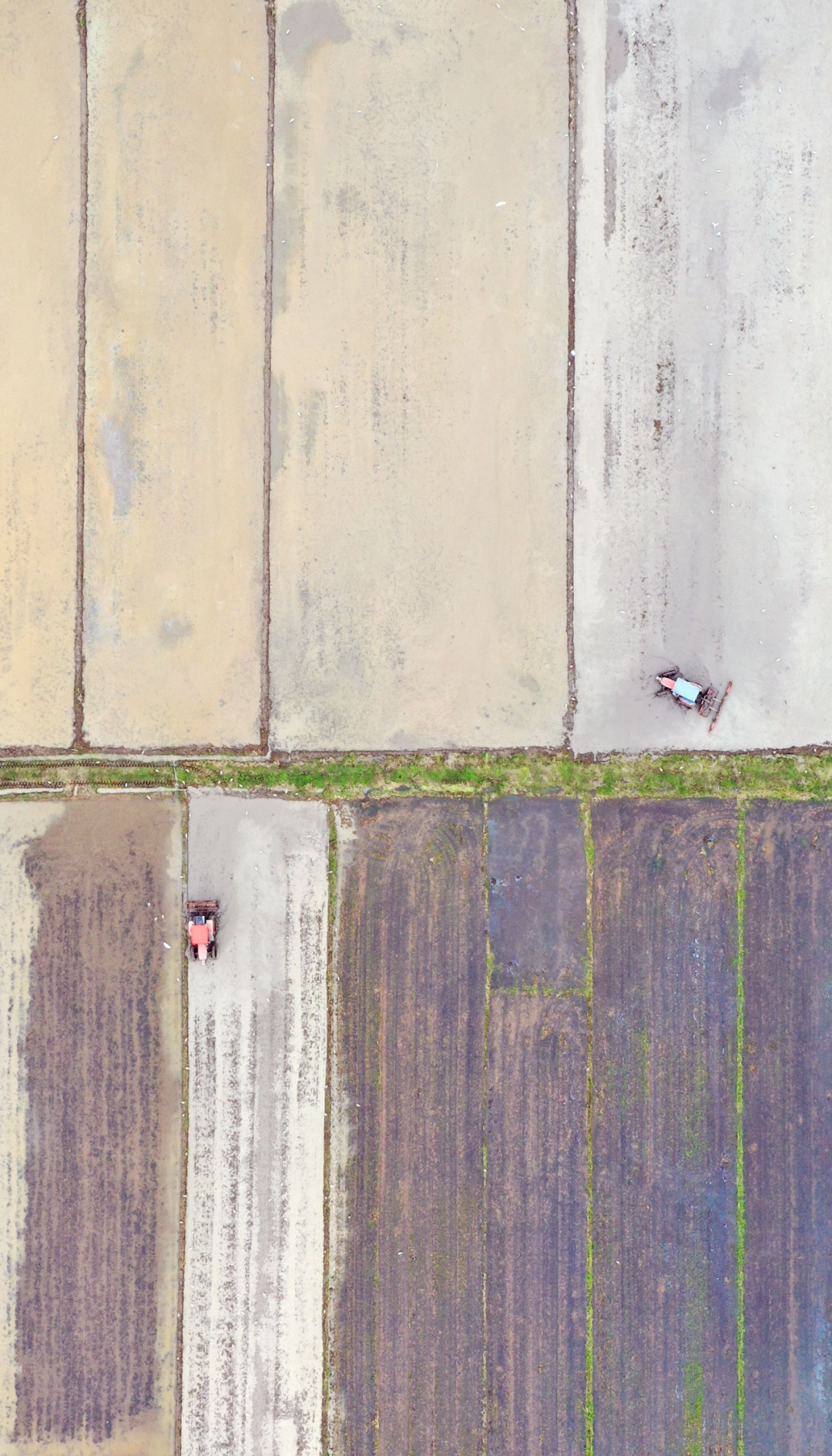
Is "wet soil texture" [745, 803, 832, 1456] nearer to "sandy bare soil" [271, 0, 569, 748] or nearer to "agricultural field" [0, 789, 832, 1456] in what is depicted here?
"agricultural field" [0, 789, 832, 1456]

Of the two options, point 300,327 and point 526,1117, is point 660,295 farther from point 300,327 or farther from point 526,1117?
point 526,1117

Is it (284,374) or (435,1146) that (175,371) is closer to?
(284,374)

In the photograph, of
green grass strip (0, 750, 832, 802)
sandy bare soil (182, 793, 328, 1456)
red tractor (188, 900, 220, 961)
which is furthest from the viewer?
green grass strip (0, 750, 832, 802)

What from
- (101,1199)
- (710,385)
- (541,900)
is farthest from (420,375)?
(101,1199)

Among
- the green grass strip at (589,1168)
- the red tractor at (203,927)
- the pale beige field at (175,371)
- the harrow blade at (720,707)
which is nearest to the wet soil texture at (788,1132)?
the harrow blade at (720,707)

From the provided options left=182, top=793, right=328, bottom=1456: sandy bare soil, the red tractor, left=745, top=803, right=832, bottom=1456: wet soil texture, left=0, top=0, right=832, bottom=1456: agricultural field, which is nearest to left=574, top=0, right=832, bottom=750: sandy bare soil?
left=0, top=0, right=832, bottom=1456: agricultural field

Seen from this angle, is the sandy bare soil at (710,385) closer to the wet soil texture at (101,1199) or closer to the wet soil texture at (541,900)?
the wet soil texture at (541,900)
